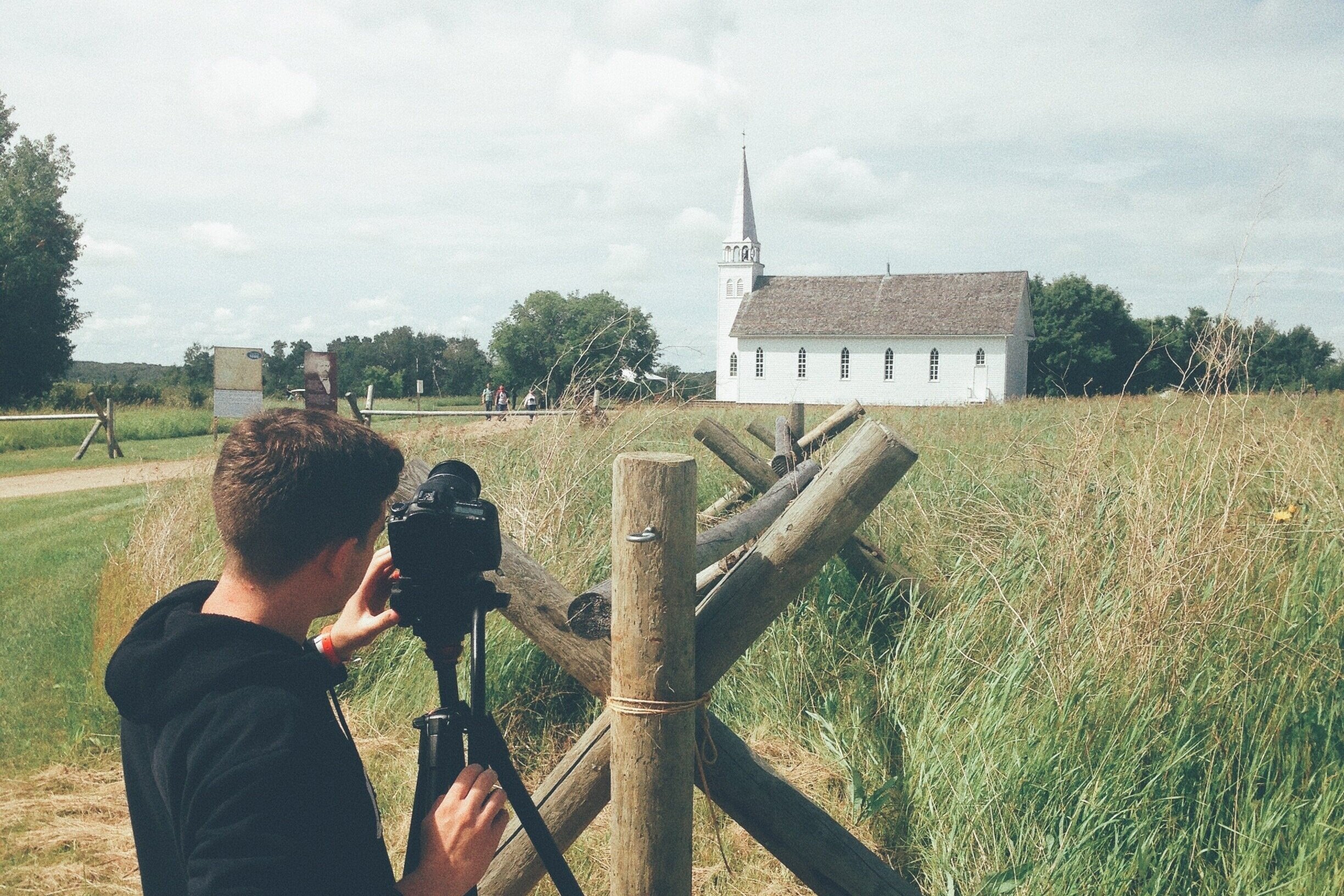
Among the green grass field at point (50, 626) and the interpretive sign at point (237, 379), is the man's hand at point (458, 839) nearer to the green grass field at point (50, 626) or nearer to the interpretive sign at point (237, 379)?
the green grass field at point (50, 626)

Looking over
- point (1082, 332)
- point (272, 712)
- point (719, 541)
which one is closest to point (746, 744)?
point (719, 541)

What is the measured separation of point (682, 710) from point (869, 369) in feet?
175

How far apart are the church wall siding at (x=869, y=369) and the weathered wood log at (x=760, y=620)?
4988 cm

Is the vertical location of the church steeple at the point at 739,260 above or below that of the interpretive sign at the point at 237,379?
above

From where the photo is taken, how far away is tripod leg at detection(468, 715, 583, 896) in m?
1.50

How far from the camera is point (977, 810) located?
3.01 meters

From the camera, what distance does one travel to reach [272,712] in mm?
1334

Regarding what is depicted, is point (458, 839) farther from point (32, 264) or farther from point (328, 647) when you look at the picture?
point (32, 264)

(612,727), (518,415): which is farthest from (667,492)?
(518,415)

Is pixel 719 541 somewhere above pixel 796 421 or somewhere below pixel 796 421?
below

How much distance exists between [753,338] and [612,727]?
54.4 meters

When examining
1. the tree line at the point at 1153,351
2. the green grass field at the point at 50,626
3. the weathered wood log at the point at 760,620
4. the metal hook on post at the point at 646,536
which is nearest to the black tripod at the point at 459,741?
the metal hook on post at the point at 646,536

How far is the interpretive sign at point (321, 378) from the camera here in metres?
8.10

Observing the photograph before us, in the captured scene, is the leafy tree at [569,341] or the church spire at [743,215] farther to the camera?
the church spire at [743,215]
